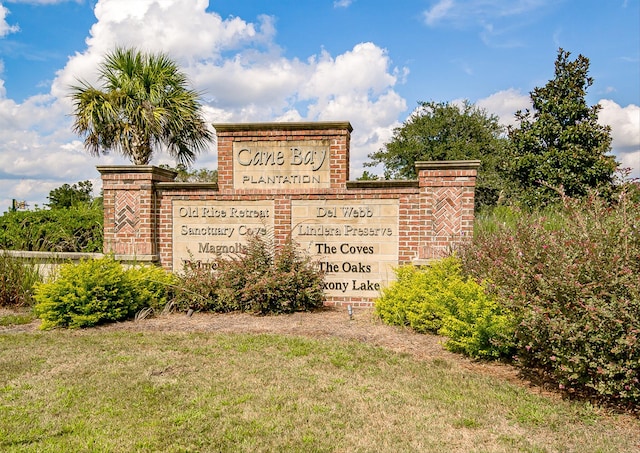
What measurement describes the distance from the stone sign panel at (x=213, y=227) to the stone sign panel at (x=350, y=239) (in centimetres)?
72

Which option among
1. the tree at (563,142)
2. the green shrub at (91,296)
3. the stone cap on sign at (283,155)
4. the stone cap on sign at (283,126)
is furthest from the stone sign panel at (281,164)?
the tree at (563,142)

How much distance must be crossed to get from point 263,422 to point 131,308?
460 cm

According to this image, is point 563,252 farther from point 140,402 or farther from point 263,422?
point 140,402

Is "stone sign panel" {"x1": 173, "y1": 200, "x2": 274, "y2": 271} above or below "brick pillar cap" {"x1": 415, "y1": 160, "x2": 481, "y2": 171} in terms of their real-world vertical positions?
below

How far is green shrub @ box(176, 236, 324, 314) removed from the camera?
24.9 ft

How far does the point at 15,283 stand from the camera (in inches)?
340

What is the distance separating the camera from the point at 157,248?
9.02m

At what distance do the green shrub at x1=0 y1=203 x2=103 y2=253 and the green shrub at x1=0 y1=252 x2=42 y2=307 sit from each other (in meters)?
2.34

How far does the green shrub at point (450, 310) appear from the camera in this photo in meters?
5.20

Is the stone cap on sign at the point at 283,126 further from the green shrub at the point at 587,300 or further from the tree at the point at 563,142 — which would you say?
the tree at the point at 563,142

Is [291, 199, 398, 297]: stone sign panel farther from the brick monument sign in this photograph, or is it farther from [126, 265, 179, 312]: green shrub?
[126, 265, 179, 312]: green shrub

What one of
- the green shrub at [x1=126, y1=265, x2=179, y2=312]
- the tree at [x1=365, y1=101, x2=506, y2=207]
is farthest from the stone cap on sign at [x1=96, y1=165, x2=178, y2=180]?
the tree at [x1=365, y1=101, x2=506, y2=207]

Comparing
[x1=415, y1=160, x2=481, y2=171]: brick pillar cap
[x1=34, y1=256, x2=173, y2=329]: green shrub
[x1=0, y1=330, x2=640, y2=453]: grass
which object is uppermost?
[x1=415, y1=160, x2=481, y2=171]: brick pillar cap

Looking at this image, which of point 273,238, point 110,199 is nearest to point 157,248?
point 110,199
